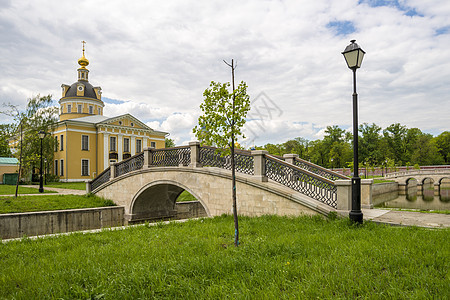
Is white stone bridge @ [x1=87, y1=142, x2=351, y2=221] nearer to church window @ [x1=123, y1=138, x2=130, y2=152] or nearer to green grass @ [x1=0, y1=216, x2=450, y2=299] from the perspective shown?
green grass @ [x1=0, y1=216, x2=450, y2=299]

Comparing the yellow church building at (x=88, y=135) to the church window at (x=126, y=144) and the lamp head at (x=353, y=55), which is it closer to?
the church window at (x=126, y=144)

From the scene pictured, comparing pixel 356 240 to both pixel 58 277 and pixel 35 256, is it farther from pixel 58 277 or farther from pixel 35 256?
pixel 35 256

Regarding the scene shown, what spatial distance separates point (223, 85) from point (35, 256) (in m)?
4.84

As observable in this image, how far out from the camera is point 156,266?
4398 millimetres

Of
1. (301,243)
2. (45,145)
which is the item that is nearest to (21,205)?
(301,243)

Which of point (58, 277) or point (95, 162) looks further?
point (95, 162)

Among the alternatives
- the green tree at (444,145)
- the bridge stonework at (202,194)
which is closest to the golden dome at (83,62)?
the bridge stonework at (202,194)

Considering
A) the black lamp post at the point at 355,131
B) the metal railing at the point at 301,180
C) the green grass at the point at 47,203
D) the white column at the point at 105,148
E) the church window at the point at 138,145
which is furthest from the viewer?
the church window at the point at 138,145

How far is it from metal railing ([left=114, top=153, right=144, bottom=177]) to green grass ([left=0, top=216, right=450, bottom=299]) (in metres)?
9.39

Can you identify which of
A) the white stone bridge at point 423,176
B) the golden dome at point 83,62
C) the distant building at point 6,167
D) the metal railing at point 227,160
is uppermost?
the golden dome at point 83,62

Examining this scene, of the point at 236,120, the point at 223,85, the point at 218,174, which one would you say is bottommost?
the point at 218,174

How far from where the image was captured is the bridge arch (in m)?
15.4

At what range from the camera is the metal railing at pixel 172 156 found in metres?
13.0

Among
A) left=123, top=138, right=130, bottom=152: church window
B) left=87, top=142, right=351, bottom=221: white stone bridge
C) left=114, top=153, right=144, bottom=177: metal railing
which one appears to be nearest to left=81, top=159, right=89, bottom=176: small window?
left=123, top=138, right=130, bottom=152: church window
